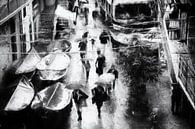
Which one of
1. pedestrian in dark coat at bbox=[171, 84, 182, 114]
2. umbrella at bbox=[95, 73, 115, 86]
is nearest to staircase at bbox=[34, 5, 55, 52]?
umbrella at bbox=[95, 73, 115, 86]

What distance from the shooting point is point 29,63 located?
2169cm

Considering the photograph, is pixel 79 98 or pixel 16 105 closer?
pixel 16 105

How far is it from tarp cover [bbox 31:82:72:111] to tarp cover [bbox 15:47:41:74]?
2.58 metres

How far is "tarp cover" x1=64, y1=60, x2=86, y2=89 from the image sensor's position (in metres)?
18.5

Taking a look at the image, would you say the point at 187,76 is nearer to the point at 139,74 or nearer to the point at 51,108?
the point at 139,74

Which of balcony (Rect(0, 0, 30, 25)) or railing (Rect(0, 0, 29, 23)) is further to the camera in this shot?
railing (Rect(0, 0, 29, 23))

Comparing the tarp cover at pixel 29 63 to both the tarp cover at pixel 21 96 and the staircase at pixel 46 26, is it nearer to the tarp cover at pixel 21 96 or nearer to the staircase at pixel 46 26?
the tarp cover at pixel 21 96

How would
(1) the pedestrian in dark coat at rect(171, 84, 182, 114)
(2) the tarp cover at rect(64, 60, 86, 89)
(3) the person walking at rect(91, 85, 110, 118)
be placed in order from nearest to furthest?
(3) the person walking at rect(91, 85, 110, 118)
(1) the pedestrian in dark coat at rect(171, 84, 182, 114)
(2) the tarp cover at rect(64, 60, 86, 89)

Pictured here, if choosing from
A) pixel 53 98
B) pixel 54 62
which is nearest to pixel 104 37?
pixel 54 62

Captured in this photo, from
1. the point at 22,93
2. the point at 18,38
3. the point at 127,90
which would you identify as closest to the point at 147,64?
the point at 127,90

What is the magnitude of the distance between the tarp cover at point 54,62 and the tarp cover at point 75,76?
482 millimetres

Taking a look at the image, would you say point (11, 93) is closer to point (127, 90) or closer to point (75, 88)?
point (75, 88)

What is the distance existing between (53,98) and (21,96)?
1.48 meters

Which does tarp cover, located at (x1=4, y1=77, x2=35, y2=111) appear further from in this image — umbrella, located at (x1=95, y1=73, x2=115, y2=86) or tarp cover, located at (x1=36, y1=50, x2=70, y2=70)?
umbrella, located at (x1=95, y1=73, x2=115, y2=86)
